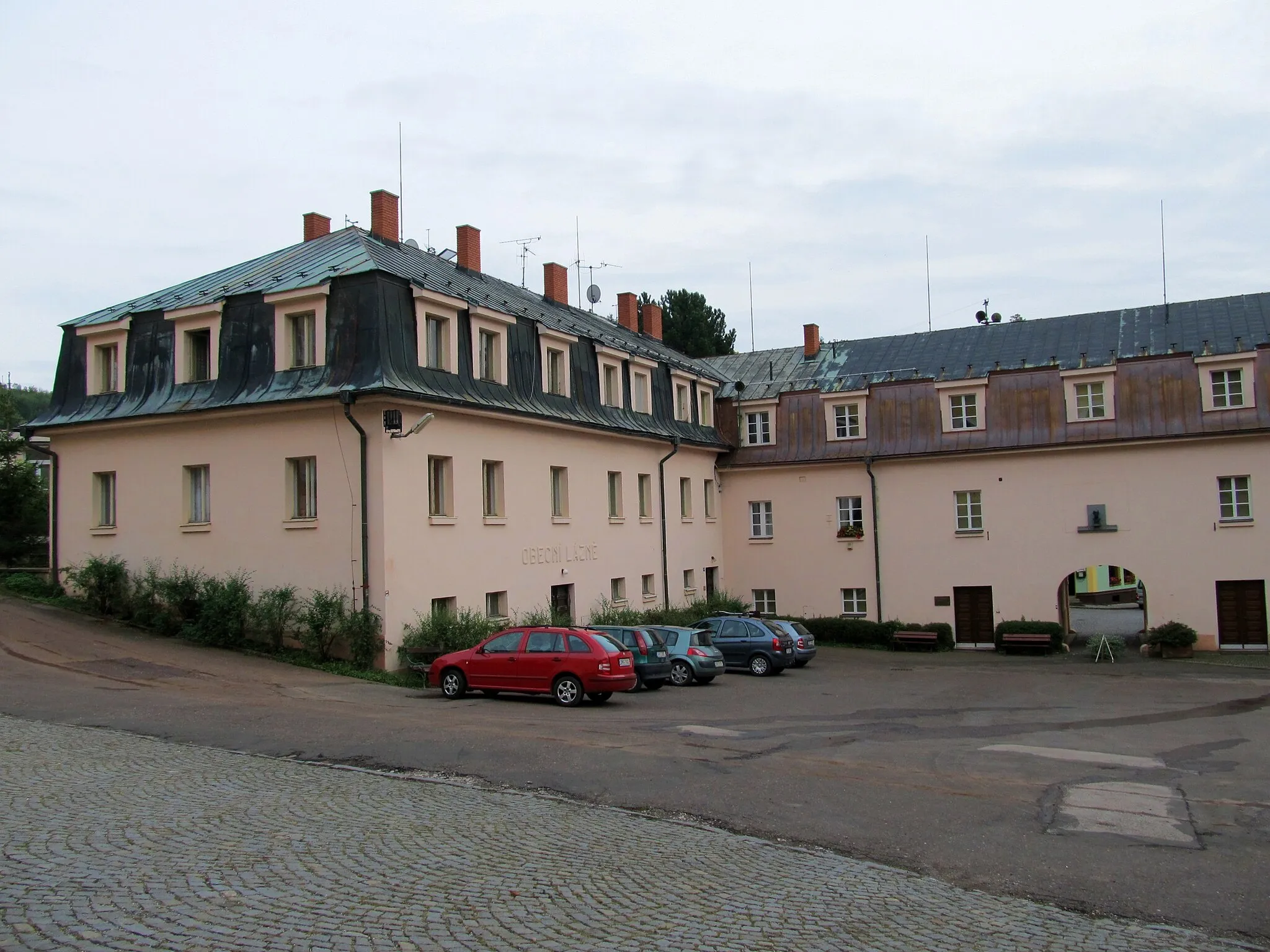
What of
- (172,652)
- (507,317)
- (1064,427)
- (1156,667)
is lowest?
(1156,667)

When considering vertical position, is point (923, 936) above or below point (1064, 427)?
below

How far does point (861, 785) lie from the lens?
40.5 feet

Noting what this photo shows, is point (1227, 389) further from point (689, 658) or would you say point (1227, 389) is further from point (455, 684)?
point (455, 684)

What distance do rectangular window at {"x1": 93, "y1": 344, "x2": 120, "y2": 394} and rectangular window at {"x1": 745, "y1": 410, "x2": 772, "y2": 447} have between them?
22.1 meters

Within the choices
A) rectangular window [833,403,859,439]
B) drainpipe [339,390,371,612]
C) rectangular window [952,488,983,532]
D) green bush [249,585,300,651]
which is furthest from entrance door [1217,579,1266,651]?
green bush [249,585,300,651]

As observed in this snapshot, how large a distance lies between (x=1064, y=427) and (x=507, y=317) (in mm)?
19289

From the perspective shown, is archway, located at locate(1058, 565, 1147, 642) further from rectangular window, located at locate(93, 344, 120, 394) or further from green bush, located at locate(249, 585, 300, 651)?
rectangular window, located at locate(93, 344, 120, 394)

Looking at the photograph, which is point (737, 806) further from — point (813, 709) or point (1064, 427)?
point (1064, 427)

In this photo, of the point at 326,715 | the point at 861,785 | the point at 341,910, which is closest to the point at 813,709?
the point at 861,785

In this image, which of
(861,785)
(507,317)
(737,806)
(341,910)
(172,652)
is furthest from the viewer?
(507,317)

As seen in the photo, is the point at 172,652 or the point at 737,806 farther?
the point at 172,652

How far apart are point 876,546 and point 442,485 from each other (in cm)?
1801

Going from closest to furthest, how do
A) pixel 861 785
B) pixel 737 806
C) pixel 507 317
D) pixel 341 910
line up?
pixel 341 910, pixel 737 806, pixel 861 785, pixel 507 317

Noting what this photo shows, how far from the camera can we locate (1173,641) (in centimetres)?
3195
